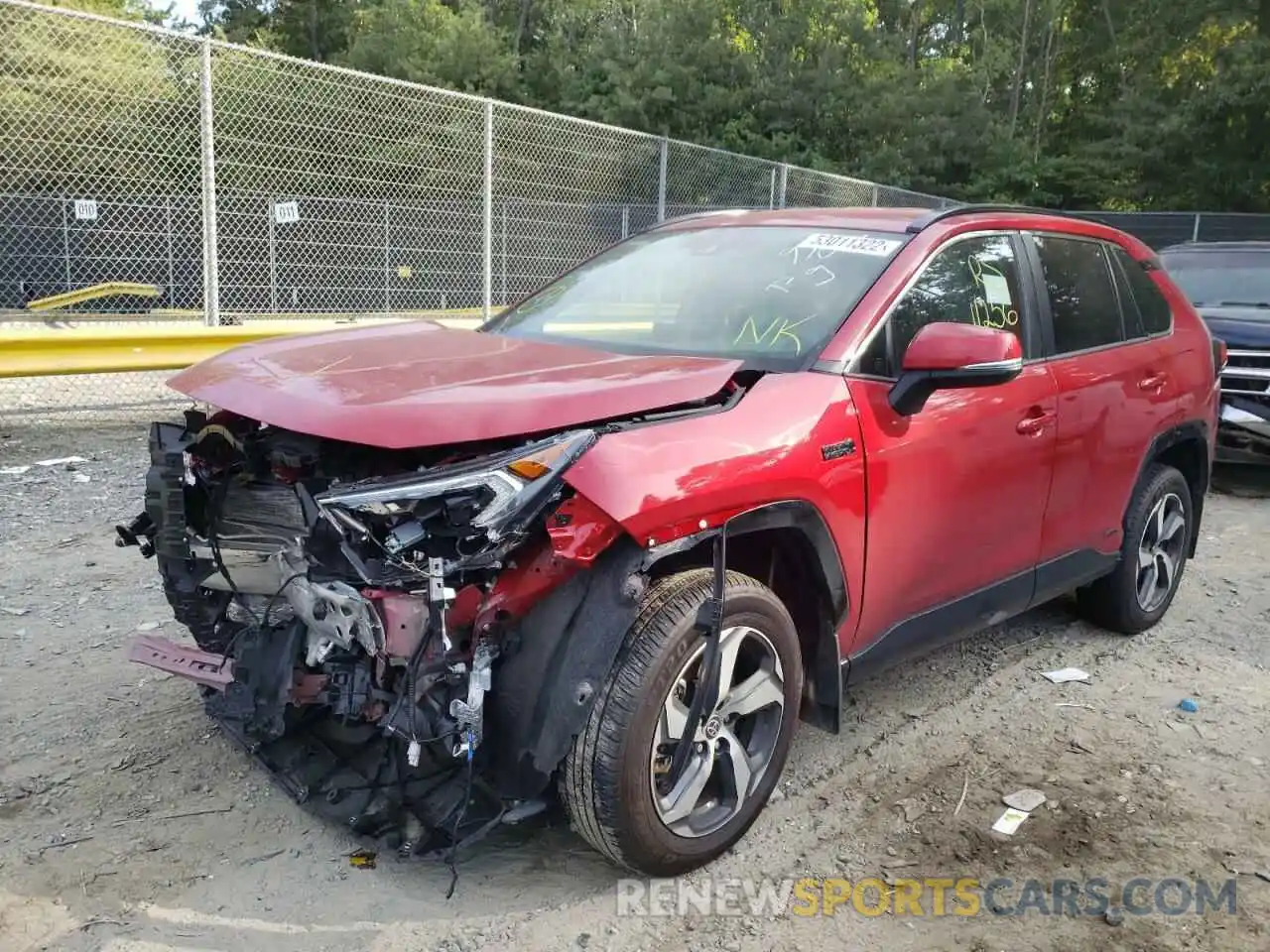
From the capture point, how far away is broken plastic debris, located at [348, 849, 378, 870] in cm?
280

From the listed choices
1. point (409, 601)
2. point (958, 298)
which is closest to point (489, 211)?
point (958, 298)

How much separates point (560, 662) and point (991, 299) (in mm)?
2217

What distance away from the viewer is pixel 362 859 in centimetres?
283

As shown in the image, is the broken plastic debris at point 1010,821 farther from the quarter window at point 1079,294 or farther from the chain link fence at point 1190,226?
the chain link fence at point 1190,226

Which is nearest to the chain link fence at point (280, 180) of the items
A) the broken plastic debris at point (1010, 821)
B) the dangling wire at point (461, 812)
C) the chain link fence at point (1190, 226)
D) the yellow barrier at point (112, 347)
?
the yellow barrier at point (112, 347)

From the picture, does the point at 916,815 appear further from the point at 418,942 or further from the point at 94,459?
the point at 94,459

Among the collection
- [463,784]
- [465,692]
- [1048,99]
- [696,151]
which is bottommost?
[463,784]

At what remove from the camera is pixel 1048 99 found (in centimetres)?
3209

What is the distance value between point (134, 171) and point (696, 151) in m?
5.81

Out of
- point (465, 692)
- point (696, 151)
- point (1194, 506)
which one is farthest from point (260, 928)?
point (696, 151)

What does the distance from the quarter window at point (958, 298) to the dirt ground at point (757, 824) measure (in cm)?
139

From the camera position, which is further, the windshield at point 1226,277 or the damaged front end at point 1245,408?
the windshield at point 1226,277

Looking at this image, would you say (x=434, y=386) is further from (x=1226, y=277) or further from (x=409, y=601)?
(x=1226, y=277)

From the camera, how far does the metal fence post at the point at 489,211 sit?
29.5 feet
